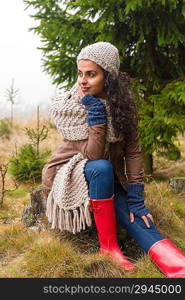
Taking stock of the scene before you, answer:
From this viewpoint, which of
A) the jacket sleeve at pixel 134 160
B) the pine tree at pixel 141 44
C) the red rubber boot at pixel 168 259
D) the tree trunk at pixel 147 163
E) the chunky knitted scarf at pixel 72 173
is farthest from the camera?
the tree trunk at pixel 147 163

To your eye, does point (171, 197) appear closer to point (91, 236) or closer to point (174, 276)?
point (91, 236)

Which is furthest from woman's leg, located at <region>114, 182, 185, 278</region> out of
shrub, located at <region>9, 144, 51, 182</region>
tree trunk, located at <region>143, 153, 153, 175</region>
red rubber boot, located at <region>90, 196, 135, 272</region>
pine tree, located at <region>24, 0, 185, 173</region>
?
tree trunk, located at <region>143, 153, 153, 175</region>

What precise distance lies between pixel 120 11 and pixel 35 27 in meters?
1.60

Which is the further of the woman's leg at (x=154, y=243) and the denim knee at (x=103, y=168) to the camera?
the denim knee at (x=103, y=168)

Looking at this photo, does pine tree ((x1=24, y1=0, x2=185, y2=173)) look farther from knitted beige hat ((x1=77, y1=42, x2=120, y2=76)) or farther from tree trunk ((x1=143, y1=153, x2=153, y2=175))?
knitted beige hat ((x1=77, y1=42, x2=120, y2=76))

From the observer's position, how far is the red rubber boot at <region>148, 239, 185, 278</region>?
2701mm

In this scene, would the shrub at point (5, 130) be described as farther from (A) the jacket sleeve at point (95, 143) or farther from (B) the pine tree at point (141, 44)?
(A) the jacket sleeve at point (95, 143)

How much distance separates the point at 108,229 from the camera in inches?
117

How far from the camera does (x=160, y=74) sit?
18.0 ft

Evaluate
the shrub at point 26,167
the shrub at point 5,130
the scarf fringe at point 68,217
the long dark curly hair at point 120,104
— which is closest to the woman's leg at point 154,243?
the scarf fringe at point 68,217

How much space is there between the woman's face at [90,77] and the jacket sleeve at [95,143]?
0.29 m

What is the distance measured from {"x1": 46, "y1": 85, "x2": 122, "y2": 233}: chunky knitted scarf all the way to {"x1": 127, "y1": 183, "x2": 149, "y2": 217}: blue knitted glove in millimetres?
339

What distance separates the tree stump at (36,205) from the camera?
3.65 metres

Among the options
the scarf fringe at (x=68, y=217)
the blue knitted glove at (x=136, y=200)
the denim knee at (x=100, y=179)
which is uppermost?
the denim knee at (x=100, y=179)
